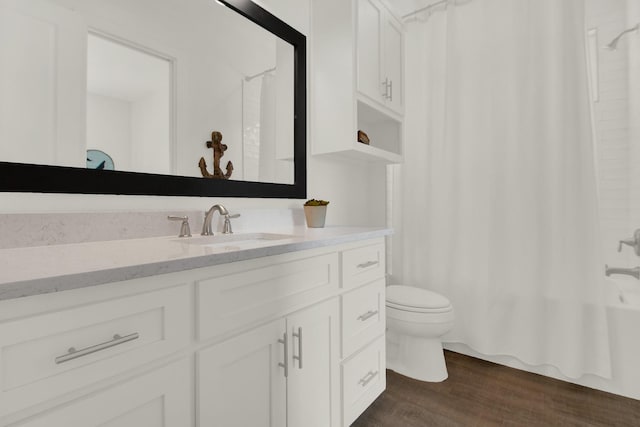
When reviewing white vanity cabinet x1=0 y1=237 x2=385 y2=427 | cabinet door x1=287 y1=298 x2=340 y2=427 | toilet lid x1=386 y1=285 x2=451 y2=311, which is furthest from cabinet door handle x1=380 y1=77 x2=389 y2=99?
cabinet door x1=287 y1=298 x2=340 y2=427

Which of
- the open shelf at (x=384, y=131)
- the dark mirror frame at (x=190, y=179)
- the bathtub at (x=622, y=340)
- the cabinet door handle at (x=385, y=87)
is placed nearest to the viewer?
the dark mirror frame at (x=190, y=179)

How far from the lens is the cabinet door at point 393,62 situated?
2.02m

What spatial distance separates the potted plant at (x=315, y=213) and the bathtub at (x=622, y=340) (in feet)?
5.21

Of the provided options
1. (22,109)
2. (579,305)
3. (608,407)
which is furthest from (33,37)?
(608,407)

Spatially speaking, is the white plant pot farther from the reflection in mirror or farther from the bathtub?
the bathtub

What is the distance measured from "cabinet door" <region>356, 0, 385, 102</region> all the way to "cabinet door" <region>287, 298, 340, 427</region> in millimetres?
1239

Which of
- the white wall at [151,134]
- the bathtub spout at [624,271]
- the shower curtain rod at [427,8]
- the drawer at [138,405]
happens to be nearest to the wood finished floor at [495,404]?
the bathtub spout at [624,271]

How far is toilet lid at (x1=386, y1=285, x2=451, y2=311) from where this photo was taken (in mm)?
1865

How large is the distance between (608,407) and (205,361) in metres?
2.06

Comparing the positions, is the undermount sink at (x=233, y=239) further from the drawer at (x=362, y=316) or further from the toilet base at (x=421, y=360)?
the toilet base at (x=421, y=360)

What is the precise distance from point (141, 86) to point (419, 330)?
1.78 metres

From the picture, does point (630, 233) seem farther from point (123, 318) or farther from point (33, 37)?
point (33, 37)

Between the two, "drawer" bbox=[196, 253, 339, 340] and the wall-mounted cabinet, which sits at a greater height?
the wall-mounted cabinet

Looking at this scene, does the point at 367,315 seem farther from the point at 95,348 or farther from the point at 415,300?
the point at 95,348
